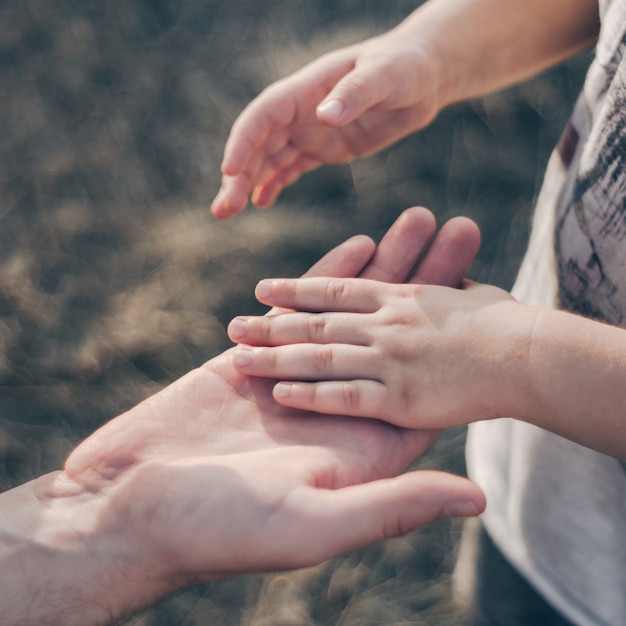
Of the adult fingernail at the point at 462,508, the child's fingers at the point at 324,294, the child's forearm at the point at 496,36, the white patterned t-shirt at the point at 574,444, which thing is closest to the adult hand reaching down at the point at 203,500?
the adult fingernail at the point at 462,508

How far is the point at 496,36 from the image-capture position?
41.7 inches

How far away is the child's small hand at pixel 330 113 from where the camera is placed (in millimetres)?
1023

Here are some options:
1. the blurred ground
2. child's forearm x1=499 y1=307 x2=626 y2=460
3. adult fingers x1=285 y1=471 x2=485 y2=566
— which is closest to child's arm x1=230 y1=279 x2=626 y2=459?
child's forearm x1=499 y1=307 x2=626 y2=460

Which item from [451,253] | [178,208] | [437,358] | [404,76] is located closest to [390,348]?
[437,358]

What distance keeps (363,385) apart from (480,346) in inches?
6.1

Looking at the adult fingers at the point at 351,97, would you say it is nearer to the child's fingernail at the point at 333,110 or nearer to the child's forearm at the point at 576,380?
the child's fingernail at the point at 333,110

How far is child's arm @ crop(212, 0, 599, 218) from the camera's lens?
1023 millimetres

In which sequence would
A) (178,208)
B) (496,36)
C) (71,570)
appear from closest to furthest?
1. (71,570)
2. (496,36)
3. (178,208)

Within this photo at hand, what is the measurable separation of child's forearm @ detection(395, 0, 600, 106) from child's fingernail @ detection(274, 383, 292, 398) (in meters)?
0.54

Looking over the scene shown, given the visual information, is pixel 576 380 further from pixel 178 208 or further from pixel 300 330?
pixel 178 208

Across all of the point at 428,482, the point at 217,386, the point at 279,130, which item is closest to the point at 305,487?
the point at 428,482

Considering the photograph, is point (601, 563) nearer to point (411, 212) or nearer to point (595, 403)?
point (595, 403)

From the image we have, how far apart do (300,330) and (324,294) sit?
0.06 meters

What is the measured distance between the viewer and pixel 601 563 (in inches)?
38.7
